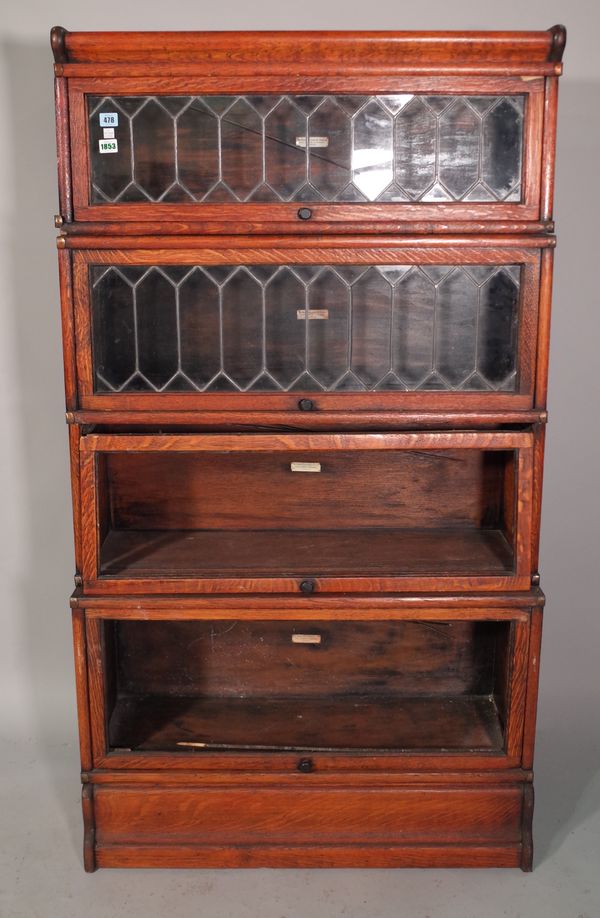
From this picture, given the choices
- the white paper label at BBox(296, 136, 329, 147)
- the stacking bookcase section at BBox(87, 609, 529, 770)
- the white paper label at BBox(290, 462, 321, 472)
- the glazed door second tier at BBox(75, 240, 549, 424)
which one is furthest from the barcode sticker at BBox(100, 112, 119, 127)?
the stacking bookcase section at BBox(87, 609, 529, 770)

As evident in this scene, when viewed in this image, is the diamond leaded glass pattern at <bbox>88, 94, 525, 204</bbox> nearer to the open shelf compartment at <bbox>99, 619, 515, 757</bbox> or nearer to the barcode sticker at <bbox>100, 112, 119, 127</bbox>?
the barcode sticker at <bbox>100, 112, 119, 127</bbox>

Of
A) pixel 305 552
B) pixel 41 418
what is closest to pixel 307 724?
pixel 305 552

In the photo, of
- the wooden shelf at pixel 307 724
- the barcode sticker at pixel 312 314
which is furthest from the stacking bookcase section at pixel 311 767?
the barcode sticker at pixel 312 314

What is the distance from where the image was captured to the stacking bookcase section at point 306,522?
2.67 m

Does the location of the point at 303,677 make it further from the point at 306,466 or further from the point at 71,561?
the point at 71,561

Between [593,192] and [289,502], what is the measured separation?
4.35ft

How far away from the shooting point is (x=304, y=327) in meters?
2.60

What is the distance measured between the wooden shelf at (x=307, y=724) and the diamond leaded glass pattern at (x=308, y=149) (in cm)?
141

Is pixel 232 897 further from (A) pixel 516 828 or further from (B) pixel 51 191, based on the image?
(B) pixel 51 191

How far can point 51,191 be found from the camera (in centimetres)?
322

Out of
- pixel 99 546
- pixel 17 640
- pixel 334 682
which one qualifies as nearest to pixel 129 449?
pixel 99 546

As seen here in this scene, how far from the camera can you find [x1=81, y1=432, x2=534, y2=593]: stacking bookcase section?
267 cm

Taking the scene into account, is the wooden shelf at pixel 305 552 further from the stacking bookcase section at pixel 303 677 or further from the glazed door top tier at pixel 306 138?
the glazed door top tier at pixel 306 138

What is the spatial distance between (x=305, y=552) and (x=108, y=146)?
1.14 m
